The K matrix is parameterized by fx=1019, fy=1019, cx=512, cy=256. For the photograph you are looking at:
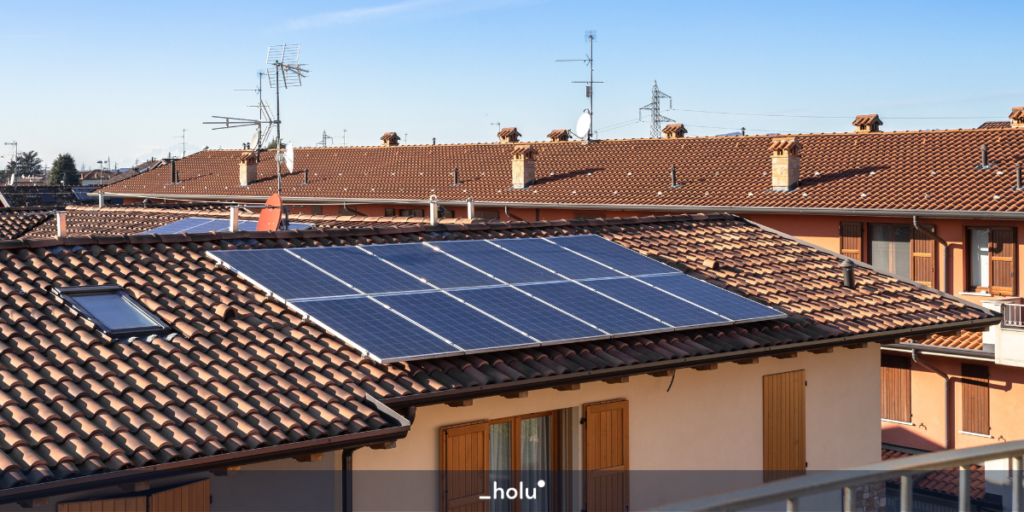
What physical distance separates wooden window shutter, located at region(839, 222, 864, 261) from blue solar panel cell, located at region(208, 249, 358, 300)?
70.0ft

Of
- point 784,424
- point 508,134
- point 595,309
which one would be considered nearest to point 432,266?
point 595,309

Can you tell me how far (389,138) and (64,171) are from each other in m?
84.9

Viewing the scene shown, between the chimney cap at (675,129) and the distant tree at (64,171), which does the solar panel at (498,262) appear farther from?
the distant tree at (64,171)

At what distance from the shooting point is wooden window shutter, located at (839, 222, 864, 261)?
2919 cm

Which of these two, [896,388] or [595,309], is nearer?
[595,309]

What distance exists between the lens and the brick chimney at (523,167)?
41.5 m

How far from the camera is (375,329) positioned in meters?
9.78

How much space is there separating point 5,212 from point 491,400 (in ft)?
85.3

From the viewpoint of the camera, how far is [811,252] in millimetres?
16125

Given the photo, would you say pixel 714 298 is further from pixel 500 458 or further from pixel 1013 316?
pixel 1013 316

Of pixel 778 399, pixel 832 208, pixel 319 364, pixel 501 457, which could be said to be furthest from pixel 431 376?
pixel 832 208

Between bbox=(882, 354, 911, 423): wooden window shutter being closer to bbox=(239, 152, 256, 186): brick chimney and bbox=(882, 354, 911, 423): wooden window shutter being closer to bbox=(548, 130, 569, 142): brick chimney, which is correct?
bbox=(548, 130, 569, 142): brick chimney

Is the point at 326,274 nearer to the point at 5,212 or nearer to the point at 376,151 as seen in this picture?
the point at 5,212

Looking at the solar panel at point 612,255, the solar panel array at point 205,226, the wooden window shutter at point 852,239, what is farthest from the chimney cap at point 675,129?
the solar panel at point 612,255
